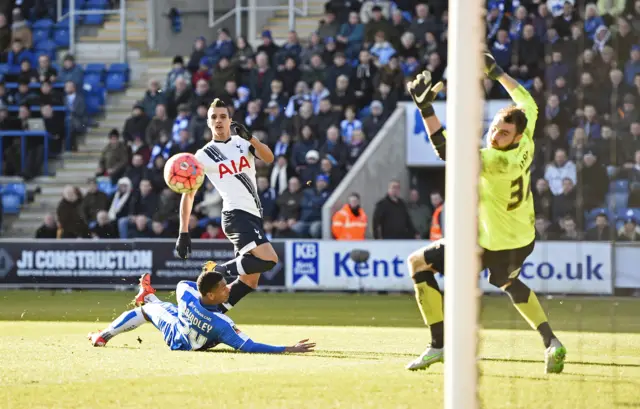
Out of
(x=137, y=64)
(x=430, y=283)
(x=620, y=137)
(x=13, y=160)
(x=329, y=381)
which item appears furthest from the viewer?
(x=137, y=64)

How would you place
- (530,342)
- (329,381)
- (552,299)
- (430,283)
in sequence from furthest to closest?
(552,299)
(530,342)
(430,283)
(329,381)

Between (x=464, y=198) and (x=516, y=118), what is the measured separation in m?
3.42

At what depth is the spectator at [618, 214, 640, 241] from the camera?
64.3ft

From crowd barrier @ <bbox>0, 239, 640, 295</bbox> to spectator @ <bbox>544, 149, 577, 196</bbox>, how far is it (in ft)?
3.81

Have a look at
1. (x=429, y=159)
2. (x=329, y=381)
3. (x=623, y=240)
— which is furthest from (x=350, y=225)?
(x=329, y=381)

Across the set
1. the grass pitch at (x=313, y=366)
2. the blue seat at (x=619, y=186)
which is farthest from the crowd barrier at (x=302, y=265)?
the grass pitch at (x=313, y=366)

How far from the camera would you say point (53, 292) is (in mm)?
21125

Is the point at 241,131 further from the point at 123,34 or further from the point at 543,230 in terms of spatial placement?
the point at 123,34

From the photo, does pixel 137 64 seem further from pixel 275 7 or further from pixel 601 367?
pixel 601 367

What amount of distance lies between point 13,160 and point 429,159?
9008 millimetres

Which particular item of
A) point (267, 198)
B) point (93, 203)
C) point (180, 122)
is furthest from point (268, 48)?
point (93, 203)

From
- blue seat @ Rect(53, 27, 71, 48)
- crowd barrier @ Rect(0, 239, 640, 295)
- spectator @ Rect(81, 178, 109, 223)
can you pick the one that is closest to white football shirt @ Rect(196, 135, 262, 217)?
crowd barrier @ Rect(0, 239, 640, 295)

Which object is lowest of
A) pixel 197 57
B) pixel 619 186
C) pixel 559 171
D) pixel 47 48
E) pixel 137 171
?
pixel 619 186

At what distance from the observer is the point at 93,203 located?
23.2 meters
